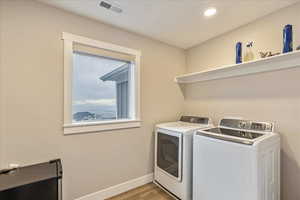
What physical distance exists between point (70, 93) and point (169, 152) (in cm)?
152

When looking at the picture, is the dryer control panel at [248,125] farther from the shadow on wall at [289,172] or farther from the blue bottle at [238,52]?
the blue bottle at [238,52]

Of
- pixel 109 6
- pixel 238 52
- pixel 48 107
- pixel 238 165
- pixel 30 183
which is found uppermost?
pixel 109 6

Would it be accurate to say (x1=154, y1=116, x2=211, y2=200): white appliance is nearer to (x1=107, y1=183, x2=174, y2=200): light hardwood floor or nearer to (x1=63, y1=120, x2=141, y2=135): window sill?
(x1=107, y1=183, x2=174, y2=200): light hardwood floor

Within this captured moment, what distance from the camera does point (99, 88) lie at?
6.94ft

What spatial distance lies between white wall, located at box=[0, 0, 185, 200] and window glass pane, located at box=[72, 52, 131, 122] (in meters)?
0.23

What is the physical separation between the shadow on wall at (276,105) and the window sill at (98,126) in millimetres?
1337

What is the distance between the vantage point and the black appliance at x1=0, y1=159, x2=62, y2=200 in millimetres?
1181

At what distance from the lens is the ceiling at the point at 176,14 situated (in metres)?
1.61

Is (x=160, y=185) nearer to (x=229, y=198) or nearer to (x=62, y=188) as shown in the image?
(x=229, y=198)

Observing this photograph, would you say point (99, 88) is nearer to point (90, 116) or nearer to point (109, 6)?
point (90, 116)

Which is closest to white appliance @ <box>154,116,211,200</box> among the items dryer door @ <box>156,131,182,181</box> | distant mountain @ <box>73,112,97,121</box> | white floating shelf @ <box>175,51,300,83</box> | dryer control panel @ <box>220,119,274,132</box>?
dryer door @ <box>156,131,182,181</box>

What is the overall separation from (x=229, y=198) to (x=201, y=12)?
6.55 feet

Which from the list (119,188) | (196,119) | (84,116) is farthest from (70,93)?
(196,119)

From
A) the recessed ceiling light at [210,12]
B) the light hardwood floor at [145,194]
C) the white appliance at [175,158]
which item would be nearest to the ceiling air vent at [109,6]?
the recessed ceiling light at [210,12]
